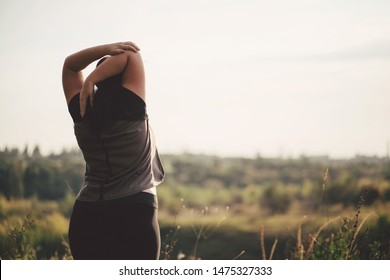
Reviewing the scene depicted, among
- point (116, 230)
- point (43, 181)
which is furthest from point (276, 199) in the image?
point (116, 230)

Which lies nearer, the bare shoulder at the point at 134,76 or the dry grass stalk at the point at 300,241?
the bare shoulder at the point at 134,76

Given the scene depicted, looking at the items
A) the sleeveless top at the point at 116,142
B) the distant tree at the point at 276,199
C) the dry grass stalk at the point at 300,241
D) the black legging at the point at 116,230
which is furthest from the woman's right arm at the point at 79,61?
the distant tree at the point at 276,199

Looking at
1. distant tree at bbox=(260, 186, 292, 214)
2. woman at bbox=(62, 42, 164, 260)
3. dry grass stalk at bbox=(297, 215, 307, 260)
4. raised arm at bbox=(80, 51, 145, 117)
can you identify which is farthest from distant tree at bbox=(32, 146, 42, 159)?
dry grass stalk at bbox=(297, 215, 307, 260)

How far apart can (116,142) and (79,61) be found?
508mm

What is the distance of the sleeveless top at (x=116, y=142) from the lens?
98.0 inches

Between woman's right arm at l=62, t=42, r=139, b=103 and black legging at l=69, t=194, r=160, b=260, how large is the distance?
598 millimetres

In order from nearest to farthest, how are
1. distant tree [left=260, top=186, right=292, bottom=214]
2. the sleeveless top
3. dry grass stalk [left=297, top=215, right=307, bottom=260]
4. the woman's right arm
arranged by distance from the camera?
1. the sleeveless top
2. the woman's right arm
3. dry grass stalk [left=297, top=215, right=307, bottom=260]
4. distant tree [left=260, top=186, right=292, bottom=214]

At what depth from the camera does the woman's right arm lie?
2.61 meters

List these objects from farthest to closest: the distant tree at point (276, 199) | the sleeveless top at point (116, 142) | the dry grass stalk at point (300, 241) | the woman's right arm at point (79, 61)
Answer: the distant tree at point (276, 199) < the dry grass stalk at point (300, 241) < the woman's right arm at point (79, 61) < the sleeveless top at point (116, 142)

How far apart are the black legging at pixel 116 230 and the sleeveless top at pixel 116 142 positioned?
6 cm

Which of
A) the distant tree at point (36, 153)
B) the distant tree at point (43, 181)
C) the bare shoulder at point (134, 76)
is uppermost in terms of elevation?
the bare shoulder at point (134, 76)

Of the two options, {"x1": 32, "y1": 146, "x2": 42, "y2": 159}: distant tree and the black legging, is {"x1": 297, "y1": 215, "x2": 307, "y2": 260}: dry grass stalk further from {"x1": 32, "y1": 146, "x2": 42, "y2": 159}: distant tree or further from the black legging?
{"x1": 32, "y1": 146, "x2": 42, "y2": 159}: distant tree

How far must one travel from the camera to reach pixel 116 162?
2533 mm

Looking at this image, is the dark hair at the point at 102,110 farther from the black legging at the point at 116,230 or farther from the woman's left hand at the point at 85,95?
the black legging at the point at 116,230
